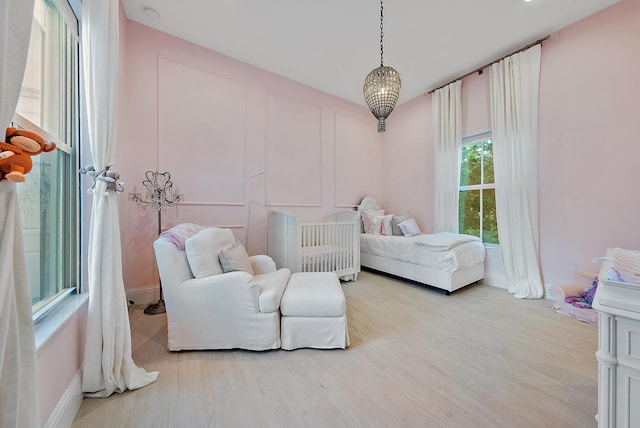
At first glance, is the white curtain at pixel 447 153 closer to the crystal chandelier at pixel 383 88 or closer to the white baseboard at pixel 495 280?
the white baseboard at pixel 495 280

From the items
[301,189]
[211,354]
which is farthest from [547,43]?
[211,354]

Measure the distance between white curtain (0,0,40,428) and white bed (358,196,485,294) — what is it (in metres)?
3.12

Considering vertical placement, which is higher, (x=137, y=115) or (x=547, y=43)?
(x=547, y=43)

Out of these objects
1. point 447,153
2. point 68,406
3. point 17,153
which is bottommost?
point 68,406

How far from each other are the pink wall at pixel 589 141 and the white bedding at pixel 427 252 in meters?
0.71

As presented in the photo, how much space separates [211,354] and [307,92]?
3628 mm

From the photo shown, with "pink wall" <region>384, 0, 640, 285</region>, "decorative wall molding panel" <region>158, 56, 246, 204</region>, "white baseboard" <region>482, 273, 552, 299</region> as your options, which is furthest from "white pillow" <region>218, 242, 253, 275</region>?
"pink wall" <region>384, 0, 640, 285</region>

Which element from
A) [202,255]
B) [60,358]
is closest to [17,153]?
[60,358]

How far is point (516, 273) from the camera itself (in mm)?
2824

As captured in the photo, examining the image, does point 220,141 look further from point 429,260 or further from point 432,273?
point 432,273

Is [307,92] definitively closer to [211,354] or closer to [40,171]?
[40,171]

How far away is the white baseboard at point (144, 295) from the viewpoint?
2449 millimetres

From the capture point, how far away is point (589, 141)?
7.92 feet

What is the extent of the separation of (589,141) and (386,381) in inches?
124
